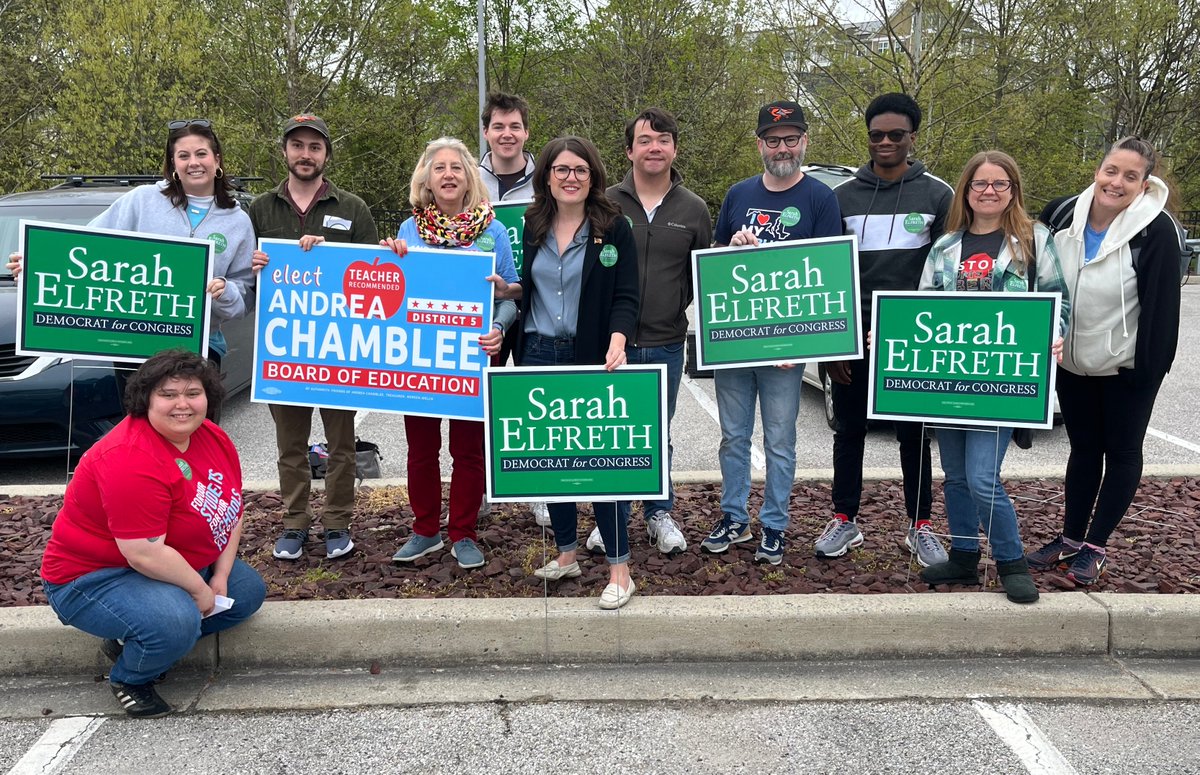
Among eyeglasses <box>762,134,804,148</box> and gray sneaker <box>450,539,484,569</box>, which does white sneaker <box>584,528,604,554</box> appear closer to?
gray sneaker <box>450,539,484,569</box>

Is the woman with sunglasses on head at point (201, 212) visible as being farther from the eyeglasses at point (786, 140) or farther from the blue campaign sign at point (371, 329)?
the eyeglasses at point (786, 140)

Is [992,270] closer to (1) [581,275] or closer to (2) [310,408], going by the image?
(1) [581,275]

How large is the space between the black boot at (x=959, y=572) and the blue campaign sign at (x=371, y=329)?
218cm

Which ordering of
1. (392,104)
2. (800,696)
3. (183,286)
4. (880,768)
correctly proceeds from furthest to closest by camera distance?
(392,104) < (183,286) < (800,696) < (880,768)

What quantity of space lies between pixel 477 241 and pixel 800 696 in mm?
2370

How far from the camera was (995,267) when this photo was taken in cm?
430

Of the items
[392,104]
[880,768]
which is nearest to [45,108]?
[392,104]

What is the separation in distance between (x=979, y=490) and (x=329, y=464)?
299cm

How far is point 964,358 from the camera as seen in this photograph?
436 cm

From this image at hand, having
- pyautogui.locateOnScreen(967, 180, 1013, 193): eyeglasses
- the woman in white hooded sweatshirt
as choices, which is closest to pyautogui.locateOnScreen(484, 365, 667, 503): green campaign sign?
pyautogui.locateOnScreen(967, 180, 1013, 193): eyeglasses

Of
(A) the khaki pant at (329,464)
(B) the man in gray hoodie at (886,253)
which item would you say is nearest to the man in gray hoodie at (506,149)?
(A) the khaki pant at (329,464)

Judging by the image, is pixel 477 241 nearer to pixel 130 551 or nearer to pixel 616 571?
pixel 616 571

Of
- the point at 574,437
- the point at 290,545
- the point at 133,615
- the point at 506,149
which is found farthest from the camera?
the point at 506,149

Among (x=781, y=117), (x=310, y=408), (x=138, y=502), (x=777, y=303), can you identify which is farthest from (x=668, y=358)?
(x=138, y=502)
